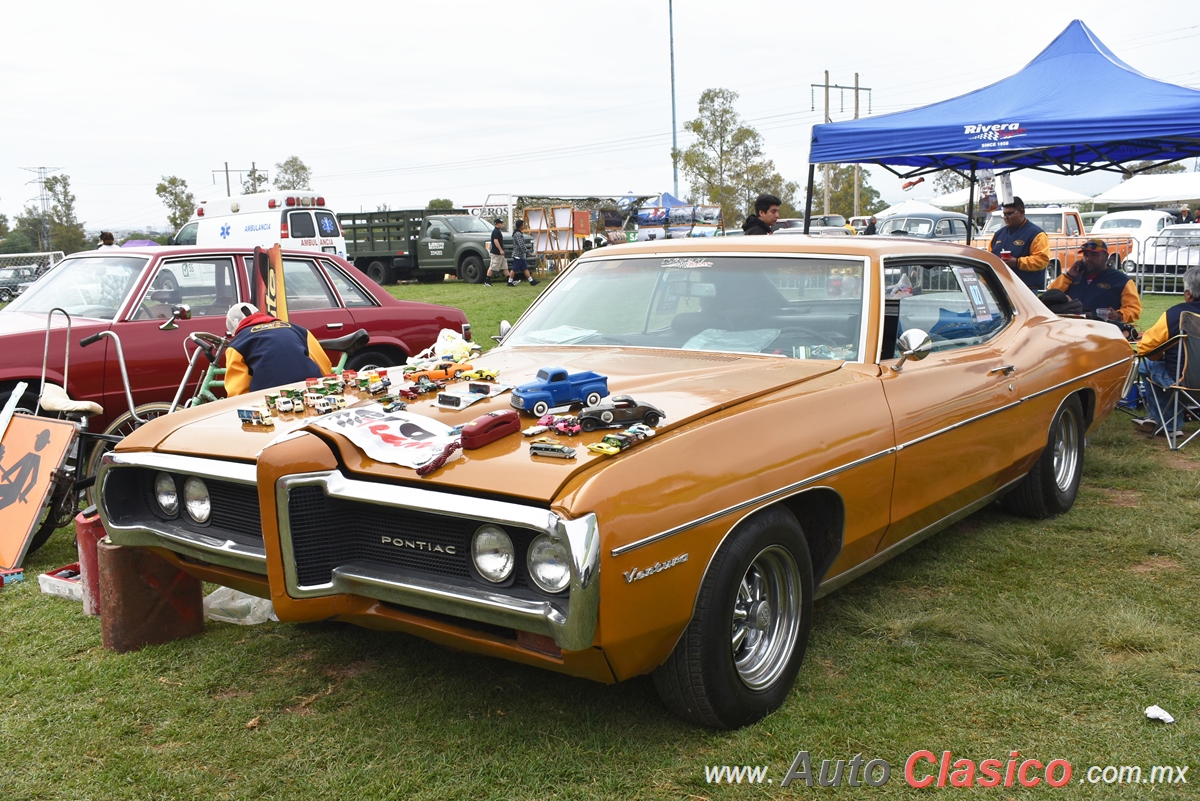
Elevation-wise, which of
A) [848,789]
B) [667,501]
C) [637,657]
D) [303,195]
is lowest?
[848,789]

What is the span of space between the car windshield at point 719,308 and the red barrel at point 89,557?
188cm

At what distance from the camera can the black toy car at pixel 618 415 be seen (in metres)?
2.80

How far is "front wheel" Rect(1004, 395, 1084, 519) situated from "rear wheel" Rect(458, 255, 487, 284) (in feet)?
63.3

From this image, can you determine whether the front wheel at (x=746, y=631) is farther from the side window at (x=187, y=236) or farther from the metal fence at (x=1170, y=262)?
the side window at (x=187, y=236)

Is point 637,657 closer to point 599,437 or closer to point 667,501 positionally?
point 667,501

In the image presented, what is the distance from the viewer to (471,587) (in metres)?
2.60

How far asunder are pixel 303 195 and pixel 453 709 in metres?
15.4

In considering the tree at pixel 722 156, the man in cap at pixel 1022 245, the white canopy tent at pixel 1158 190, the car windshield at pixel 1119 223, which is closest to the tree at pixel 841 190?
the tree at pixel 722 156

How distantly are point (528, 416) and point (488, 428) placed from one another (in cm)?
26

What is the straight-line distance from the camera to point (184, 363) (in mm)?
6402

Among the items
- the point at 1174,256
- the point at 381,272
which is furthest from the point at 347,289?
the point at 1174,256

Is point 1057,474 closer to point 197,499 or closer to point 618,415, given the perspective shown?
point 618,415

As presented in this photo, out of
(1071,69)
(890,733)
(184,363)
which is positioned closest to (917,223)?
(1071,69)

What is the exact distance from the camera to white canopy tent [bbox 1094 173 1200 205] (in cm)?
2901
